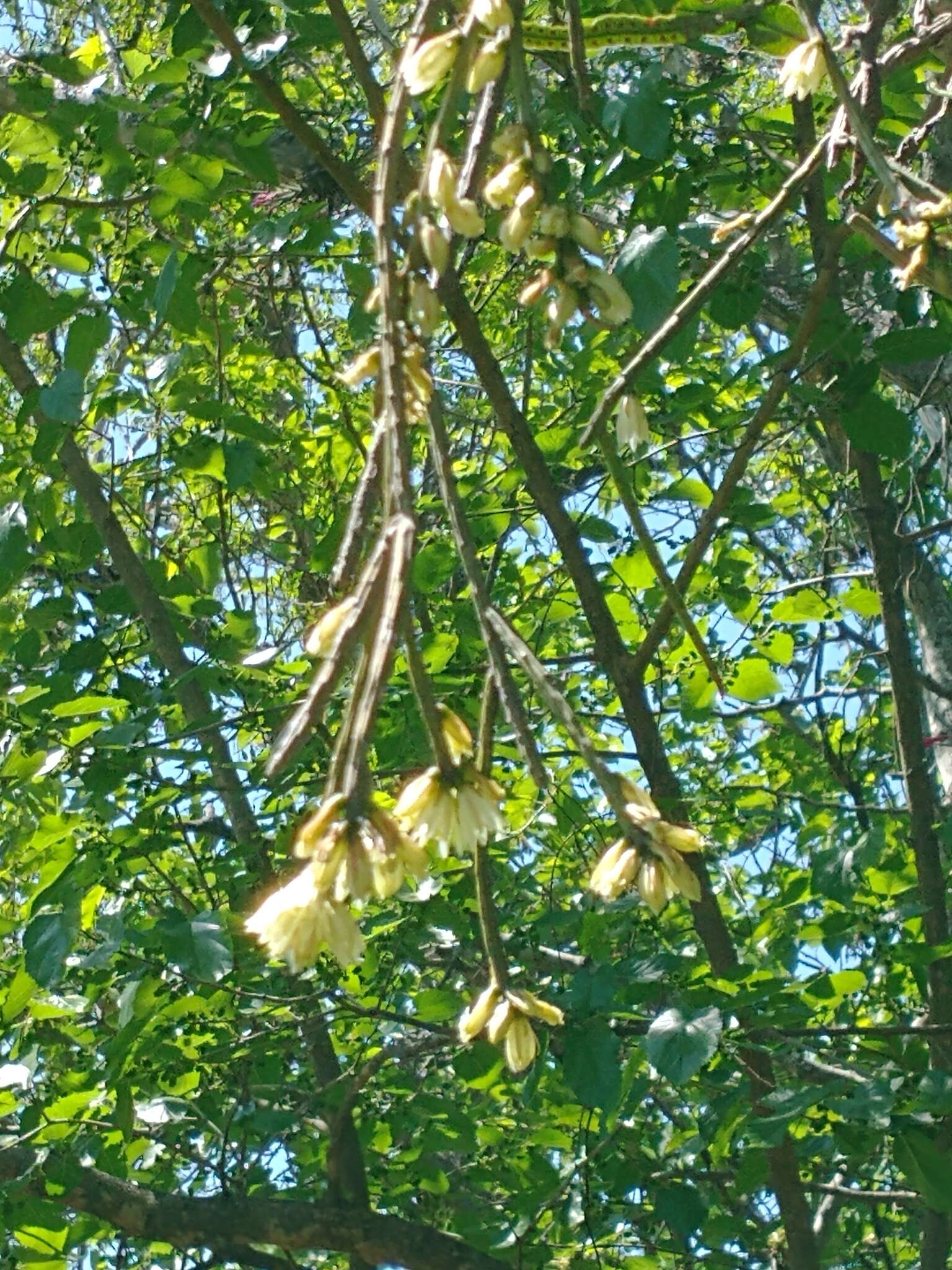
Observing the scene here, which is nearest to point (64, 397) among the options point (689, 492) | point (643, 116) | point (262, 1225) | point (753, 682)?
point (643, 116)

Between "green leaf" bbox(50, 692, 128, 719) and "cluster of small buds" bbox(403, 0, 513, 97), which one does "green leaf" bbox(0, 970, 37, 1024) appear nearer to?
"green leaf" bbox(50, 692, 128, 719)

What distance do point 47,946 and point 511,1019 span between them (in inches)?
54.0

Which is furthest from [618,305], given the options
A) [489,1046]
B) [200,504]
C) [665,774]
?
[200,504]

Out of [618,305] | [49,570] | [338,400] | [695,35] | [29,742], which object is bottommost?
[618,305]

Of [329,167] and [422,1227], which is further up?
[329,167]

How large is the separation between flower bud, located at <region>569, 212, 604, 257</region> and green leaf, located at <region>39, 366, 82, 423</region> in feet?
4.11

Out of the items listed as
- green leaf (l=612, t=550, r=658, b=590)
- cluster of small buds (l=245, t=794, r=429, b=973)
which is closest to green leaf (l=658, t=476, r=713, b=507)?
green leaf (l=612, t=550, r=658, b=590)

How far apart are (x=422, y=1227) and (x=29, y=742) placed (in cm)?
137

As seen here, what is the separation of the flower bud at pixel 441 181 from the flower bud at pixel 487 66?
2.8 inches

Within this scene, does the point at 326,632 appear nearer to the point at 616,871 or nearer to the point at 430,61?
the point at 616,871

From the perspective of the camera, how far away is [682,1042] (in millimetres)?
1943

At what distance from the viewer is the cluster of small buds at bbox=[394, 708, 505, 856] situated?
885 mm

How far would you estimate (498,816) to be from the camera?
34.9 inches

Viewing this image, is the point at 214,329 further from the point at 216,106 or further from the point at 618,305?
the point at 618,305
